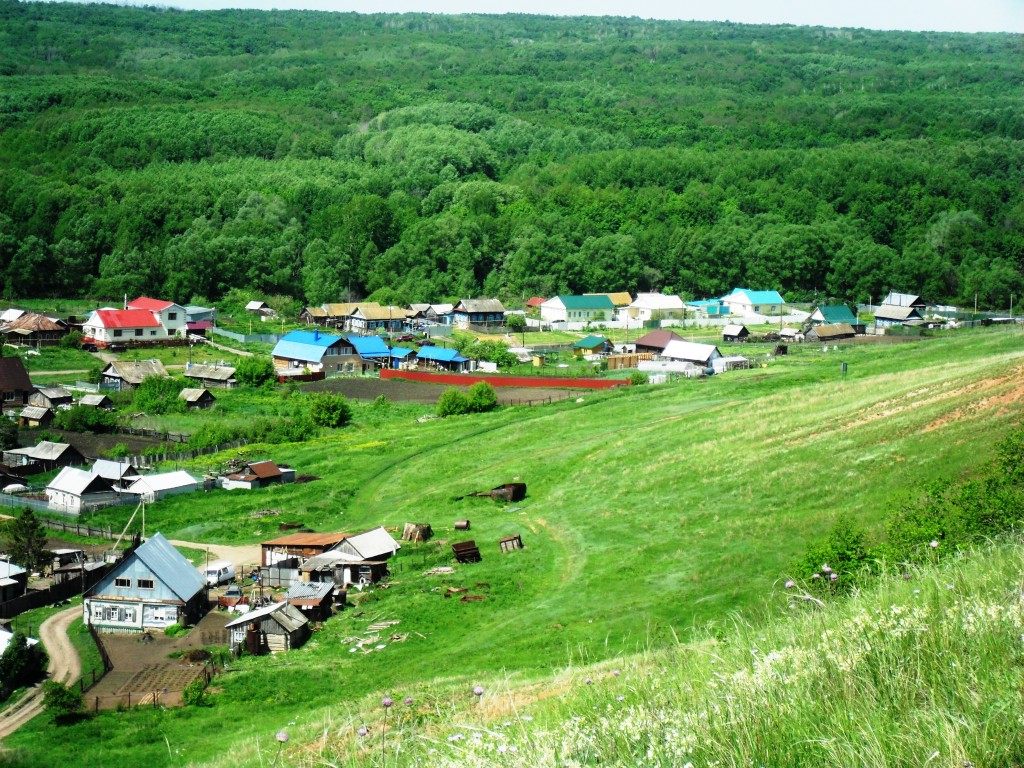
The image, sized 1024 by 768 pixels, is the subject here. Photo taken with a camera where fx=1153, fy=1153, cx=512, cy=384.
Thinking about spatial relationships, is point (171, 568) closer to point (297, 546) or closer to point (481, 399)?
point (297, 546)

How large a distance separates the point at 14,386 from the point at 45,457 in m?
11.2

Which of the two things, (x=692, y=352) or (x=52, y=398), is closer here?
(x=52, y=398)

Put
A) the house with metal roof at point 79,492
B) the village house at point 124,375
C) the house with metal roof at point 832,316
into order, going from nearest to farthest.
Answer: the house with metal roof at point 79,492 < the village house at point 124,375 < the house with metal roof at point 832,316

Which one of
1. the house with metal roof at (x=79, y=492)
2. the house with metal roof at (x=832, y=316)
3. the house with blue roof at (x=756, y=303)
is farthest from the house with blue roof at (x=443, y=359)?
the house with blue roof at (x=756, y=303)

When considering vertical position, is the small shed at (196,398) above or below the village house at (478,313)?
above

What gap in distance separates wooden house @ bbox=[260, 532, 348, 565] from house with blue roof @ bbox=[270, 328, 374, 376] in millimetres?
30590

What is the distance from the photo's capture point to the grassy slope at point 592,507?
21109mm

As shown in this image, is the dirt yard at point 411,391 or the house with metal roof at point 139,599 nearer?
the house with metal roof at point 139,599

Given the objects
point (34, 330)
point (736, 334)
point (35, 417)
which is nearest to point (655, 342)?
point (736, 334)

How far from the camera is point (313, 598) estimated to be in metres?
26.0

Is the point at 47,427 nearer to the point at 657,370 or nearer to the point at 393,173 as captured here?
the point at 657,370

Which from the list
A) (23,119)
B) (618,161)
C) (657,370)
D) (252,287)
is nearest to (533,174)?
(618,161)

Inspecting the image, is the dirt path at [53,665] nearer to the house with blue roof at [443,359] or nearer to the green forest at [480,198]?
the house with blue roof at [443,359]

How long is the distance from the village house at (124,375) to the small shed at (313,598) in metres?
29.7
